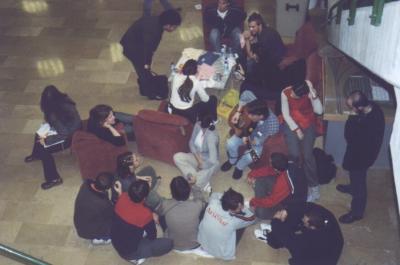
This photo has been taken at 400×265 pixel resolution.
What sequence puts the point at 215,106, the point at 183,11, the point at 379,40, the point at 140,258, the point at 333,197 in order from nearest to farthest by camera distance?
1. the point at 379,40
2. the point at 140,258
3. the point at 333,197
4. the point at 215,106
5. the point at 183,11

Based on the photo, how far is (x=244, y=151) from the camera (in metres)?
6.34

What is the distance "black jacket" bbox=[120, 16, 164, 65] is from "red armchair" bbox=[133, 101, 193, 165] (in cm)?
98

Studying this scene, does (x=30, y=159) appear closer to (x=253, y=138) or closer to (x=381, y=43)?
(x=253, y=138)

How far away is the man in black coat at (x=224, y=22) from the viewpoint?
25.3 ft

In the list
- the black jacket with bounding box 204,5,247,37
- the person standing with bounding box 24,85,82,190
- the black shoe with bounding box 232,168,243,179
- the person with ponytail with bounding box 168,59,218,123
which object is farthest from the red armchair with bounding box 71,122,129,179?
the black jacket with bounding box 204,5,247,37

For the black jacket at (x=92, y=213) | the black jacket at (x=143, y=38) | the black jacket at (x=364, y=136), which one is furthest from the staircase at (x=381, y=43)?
the black jacket at (x=92, y=213)

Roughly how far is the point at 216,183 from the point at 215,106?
41.1 inches

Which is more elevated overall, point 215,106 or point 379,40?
point 379,40

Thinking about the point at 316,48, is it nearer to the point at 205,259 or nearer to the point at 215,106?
the point at 215,106

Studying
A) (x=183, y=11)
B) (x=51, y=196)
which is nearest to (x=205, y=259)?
(x=51, y=196)

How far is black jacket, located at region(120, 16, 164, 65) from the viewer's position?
6.87 metres

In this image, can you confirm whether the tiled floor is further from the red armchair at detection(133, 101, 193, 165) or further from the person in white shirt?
the person in white shirt

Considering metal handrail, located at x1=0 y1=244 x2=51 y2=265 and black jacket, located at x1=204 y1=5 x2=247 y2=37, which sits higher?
metal handrail, located at x1=0 y1=244 x2=51 y2=265

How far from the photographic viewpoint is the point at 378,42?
166 inches
